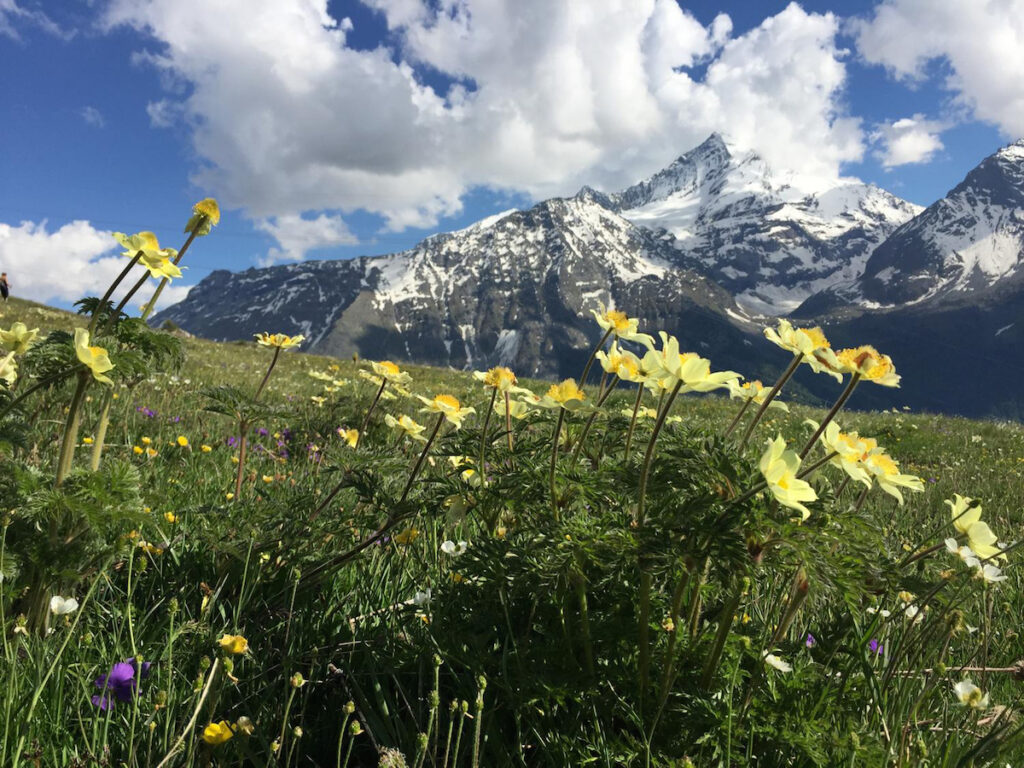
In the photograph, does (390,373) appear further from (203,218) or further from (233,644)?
(233,644)

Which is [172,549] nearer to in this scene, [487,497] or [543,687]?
[487,497]

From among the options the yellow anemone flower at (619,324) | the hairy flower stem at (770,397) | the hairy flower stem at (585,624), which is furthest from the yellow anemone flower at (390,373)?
the hairy flower stem at (770,397)

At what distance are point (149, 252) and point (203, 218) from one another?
0.37m

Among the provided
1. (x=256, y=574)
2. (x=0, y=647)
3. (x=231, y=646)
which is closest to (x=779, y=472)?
(x=231, y=646)

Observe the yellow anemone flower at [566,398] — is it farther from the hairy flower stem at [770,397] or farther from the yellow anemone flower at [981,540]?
the yellow anemone flower at [981,540]

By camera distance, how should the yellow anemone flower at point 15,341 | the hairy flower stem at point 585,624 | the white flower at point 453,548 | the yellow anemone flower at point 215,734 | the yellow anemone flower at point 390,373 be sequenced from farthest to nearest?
1. the yellow anemone flower at point 390,373
2. the white flower at point 453,548
3. the yellow anemone flower at point 15,341
4. the hairy flower stem at point 585,624
5. the yellow anemone flower at point 215,734

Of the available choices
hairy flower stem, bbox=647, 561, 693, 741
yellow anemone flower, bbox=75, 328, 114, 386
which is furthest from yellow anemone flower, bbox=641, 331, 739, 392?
yellow anemone flower, bbox=75, 328, 114, 386

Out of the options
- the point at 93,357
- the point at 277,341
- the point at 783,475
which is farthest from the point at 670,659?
the point at 277,341

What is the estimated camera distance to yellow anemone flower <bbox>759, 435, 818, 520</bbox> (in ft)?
4.69

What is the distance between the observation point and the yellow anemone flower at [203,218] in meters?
2.53

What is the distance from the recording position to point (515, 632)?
86.8 inches

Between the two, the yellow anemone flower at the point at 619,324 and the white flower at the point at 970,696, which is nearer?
the white flower at the point at 970,696

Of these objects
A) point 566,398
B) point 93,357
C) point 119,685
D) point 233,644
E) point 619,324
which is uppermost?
point 619,324

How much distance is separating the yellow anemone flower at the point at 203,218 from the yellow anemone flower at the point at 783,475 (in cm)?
236
